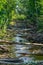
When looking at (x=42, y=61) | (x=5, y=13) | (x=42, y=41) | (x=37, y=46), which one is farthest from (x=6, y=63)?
(x=5, y=13)

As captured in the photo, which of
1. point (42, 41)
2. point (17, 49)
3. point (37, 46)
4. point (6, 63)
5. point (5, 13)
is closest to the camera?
point (6, 63)

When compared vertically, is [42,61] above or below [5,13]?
below

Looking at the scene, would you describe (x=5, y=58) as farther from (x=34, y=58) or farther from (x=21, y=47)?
(x=21, y=47)

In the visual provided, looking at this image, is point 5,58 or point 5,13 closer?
point 5,58

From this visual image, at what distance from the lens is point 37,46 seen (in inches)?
999

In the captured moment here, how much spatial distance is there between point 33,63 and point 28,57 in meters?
2.43

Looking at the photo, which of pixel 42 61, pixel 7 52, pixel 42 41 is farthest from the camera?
pixel 42 41

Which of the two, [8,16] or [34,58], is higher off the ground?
[8,16]

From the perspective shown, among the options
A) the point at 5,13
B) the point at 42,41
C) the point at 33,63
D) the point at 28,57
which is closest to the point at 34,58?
the point at 28,57

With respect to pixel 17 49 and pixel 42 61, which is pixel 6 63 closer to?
pixel 42 61

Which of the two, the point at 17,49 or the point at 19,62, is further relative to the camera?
the point at 17,49

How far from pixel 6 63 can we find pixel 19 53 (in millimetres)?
4526

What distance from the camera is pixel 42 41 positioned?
1139 inches

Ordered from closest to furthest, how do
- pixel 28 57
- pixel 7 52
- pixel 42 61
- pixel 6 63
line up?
pixel 6 63 < pixel 42 61 < pixel 28 57 < pixel 7 52
